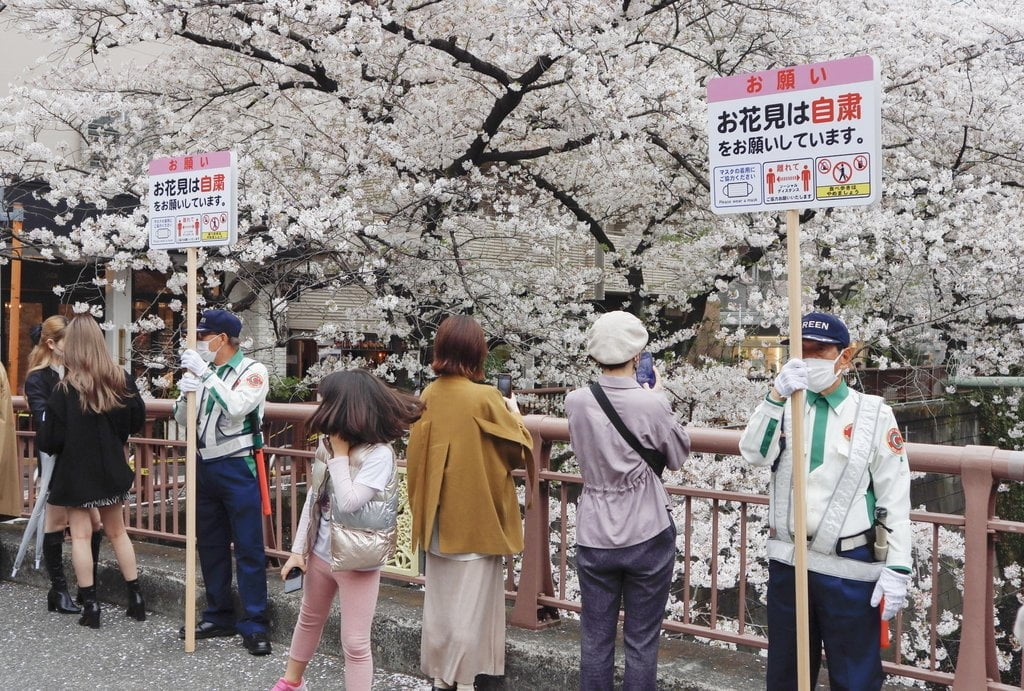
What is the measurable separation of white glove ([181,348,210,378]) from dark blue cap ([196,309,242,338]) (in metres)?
0.19

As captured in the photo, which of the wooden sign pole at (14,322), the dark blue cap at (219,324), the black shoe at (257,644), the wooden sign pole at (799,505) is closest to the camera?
the wooden sign pole at (799,505)

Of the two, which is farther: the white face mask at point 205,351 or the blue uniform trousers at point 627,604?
the white face mask at point 205,351

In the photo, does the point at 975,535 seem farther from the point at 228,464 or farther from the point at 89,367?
the point at 89,367

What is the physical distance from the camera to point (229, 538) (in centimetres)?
573

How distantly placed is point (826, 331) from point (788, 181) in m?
0.58

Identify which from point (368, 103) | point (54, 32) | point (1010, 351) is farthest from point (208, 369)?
point (1010, 351)

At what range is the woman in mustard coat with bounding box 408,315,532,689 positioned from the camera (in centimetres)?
446

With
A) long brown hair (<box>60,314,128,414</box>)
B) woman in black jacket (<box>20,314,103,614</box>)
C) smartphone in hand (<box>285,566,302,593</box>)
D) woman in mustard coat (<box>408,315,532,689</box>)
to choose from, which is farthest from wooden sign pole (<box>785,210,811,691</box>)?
woman in black jacket (<box>20,314,103,614</box>)

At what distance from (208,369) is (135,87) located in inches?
334

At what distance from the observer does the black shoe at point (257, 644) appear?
18.1ft

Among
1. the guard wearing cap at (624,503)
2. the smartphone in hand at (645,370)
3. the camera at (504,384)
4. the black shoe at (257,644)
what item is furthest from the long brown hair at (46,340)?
the smartphone in hand at (645,370)

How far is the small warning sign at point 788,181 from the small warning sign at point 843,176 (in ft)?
0.10

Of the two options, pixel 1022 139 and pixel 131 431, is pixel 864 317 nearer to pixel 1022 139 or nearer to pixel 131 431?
pixel 1022 139

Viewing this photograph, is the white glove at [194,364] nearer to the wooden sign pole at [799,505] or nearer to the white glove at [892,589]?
the wooden sign pole at [799,505]
